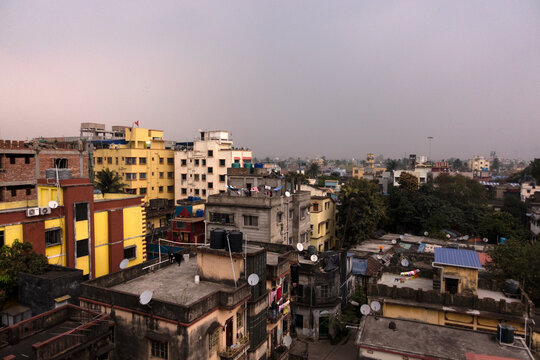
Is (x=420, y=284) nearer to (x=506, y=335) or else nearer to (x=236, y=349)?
(x=506, y=335)

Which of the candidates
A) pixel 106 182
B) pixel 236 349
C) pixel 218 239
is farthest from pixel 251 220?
pixel 106 182

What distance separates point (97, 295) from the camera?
630 inches

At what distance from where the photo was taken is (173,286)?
1770 centimetres

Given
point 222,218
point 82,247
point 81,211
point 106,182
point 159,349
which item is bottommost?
point 159,349

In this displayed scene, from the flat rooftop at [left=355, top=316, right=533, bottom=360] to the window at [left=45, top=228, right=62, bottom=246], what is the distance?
21.3 meters

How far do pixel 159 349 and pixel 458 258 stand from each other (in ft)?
61.3

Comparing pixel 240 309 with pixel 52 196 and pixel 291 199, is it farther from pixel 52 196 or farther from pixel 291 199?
pixel 291 199

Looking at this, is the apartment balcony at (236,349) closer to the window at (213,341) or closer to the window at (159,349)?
the window at (213,341)

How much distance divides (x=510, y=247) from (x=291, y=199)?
68.9 ft

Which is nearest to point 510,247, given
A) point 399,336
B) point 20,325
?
point 399,336

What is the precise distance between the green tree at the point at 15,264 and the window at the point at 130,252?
7.89 meters

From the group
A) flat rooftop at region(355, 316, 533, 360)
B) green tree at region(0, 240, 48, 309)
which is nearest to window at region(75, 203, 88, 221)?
green tree at region(0, 240, 48, 309)

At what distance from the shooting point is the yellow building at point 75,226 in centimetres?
2345

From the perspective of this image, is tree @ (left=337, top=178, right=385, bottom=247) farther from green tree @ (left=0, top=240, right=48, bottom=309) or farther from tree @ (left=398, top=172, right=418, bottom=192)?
green tree @ (left=0, top=240, right=48, bottom=309)
